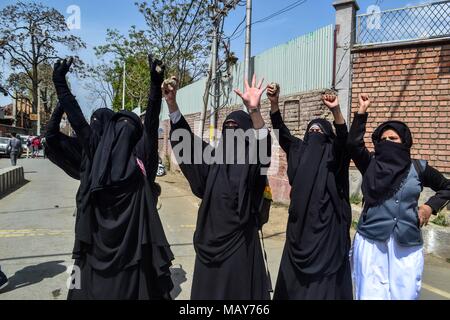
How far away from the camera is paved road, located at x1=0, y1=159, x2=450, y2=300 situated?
14.3ft

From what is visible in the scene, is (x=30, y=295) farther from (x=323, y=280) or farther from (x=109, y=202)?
(x=323, y=280)

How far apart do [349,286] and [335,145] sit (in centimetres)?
98

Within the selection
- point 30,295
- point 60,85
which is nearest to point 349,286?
point 60,85

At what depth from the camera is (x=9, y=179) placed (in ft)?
38.5

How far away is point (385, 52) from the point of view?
23.3 ft

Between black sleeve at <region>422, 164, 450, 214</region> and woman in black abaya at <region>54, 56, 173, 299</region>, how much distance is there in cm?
183

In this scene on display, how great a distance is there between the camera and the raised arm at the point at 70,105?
9.11 ft

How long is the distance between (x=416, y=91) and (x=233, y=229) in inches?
202

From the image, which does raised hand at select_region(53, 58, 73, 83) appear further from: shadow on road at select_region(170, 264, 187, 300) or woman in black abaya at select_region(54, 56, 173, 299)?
shadow on road at select_region(170, 264, 187, 300)

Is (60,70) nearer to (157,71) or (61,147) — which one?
(61,147)

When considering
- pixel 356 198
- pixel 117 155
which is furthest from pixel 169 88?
pixel 356 198

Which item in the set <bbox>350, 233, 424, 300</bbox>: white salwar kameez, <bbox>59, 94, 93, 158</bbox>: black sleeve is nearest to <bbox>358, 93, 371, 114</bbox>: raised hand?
<bbox>350, 233, 424, 300</bbox>: white salwar kameez

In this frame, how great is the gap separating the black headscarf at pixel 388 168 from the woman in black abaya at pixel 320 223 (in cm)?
19

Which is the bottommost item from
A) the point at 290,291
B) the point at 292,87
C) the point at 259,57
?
the point at 290,291
